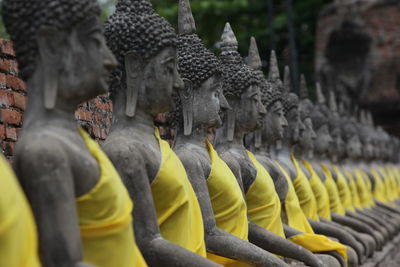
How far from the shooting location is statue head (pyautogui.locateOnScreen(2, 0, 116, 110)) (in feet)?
12.6

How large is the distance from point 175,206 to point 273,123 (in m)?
3.16

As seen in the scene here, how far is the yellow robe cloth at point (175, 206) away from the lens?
15.3ft

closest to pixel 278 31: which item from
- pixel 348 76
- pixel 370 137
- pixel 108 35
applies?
pixel 348 76

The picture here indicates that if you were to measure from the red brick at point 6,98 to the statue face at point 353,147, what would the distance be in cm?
776

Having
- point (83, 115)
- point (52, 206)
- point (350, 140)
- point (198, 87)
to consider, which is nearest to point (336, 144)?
point (350, 140)

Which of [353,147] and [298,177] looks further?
[353,147]

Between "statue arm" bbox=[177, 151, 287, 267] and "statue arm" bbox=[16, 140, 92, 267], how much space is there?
1762mm

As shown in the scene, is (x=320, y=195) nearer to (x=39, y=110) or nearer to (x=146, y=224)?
(x=146, y=224)

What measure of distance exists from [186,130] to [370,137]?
9558mm

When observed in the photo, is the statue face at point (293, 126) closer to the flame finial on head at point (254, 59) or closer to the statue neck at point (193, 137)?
the flame finial on head at point (254, 59)

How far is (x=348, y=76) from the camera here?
1981 cm

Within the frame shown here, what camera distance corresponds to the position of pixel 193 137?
591 centimetres

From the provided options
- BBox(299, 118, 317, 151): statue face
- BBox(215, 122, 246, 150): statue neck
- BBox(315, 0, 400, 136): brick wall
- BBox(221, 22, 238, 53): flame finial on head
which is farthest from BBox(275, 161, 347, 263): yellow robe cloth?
BBox(315, 0, 400, 136): brick wall

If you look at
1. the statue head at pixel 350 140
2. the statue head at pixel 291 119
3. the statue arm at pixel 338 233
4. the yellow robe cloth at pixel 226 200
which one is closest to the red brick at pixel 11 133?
the yellow robe cloth at pixel 226 200
